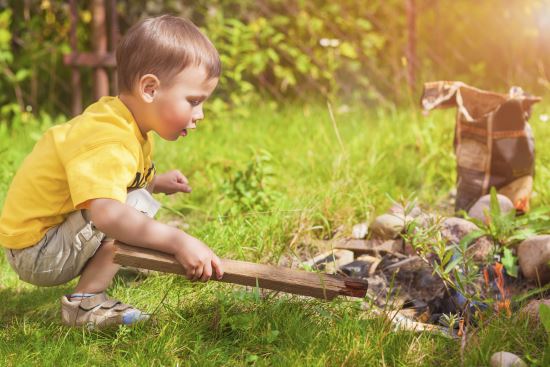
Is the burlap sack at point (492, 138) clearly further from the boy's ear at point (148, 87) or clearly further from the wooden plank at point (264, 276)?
the boy's ear at point (148, 87)

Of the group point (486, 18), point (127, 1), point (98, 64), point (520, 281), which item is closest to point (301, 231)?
point (520, 281)

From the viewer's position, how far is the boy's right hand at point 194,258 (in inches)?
88.3

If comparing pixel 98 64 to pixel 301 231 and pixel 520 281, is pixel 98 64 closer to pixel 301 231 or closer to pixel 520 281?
pixel 301 231

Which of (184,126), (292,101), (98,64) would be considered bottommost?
(292,101)

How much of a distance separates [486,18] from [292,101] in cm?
180

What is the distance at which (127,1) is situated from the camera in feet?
18.6

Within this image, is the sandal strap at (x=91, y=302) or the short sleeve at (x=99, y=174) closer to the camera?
the short sleeve at (x=99, y=174)

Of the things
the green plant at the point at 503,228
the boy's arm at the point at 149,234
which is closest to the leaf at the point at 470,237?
the green plant at the point at 503,228

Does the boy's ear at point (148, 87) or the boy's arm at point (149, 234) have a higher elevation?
the boy's ear at point (148, 87)

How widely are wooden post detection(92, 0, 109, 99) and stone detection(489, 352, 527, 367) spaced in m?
3.58

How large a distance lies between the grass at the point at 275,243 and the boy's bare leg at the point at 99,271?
0.15m

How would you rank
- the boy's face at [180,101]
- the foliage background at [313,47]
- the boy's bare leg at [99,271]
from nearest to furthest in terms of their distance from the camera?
1. the boy's face at [180,101]
2. the boy's bare leg at [99,271]
3. the foliage background at [313,47]

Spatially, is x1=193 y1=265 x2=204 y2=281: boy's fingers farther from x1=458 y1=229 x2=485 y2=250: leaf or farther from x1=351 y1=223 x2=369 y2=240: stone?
x1=351 y1=223 x2=369 y2=240: stone

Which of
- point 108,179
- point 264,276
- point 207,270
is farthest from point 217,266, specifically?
point 108,179
